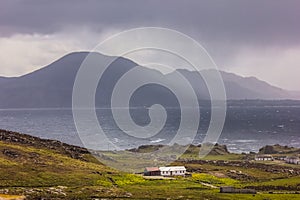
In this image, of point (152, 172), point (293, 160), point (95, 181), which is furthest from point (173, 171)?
point (293, 160)

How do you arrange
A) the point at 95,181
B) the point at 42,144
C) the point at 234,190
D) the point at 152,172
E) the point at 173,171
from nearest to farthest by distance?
the point at 234,190
the point at 95,181
the point at 152,172
the point at 173,171
the point at 42,144

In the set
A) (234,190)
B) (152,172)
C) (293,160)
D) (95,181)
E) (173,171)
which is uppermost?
(293,160)

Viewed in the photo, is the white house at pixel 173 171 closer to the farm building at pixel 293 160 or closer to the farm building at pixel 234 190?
the farm building at pixel 234 190

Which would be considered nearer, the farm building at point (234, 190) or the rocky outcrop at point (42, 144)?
the farm building at point (234, 190)

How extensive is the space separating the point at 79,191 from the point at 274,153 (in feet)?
367

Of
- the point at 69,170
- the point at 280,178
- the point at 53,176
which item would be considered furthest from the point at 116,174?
the point at 280,178

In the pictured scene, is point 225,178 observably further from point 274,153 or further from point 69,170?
point 274,153

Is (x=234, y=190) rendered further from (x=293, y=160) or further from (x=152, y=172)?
(x=293, y=160)

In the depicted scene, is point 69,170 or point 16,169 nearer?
point 16,169

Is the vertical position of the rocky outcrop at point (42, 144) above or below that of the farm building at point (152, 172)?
above

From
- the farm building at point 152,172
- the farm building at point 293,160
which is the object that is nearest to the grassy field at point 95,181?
the farm building at point 152,172

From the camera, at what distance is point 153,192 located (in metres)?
80.9

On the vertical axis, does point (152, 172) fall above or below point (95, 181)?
above

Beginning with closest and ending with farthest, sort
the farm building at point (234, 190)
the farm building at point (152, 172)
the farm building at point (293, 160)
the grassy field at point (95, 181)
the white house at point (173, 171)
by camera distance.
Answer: the grassy field at point (95, 181), the farm building at point (234, 190), the farm building at point (152, 172), the white house at point (173, 171), the farm building at point (293, 160)
